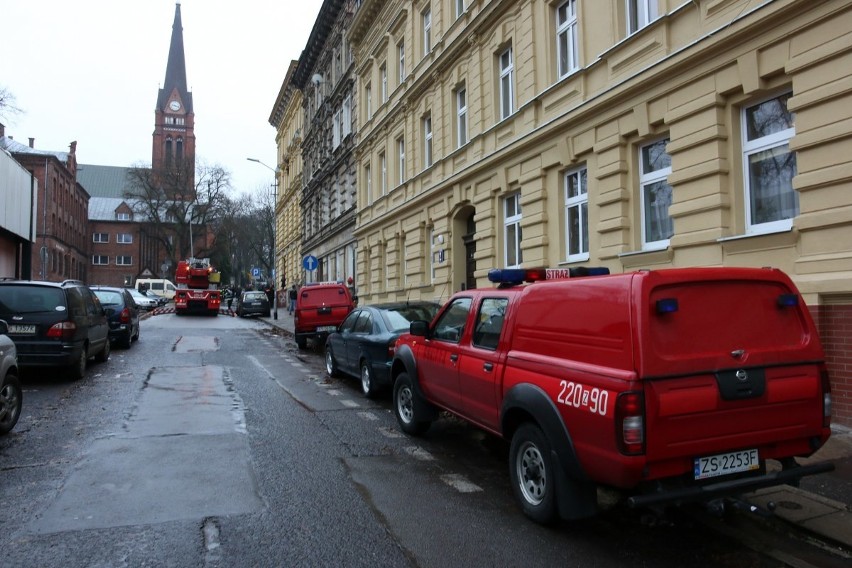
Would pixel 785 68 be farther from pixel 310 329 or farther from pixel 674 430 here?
pixel 310 329

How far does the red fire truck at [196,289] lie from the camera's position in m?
37.2

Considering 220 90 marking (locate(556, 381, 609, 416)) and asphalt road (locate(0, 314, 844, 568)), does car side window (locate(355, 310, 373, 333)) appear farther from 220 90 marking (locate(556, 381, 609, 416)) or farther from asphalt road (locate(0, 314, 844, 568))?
220 90 marking (locate(556, 381, 609, 416))

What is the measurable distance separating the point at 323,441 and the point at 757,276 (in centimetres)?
466

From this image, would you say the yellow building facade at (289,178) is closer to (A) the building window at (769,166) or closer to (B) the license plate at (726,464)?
(A) the building window at (769,166)

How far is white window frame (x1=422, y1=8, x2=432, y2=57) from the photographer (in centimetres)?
1950

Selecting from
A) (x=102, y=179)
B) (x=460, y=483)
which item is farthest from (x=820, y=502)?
(x=102, y=179)

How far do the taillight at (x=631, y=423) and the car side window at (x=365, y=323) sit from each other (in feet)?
21.9

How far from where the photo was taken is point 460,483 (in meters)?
5.26

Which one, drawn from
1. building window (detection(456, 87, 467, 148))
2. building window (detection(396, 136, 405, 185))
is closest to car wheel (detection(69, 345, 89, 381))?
building window (detection(456, 87, 467, 148))

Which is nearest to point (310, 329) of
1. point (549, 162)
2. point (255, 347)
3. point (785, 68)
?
point (255, 347)

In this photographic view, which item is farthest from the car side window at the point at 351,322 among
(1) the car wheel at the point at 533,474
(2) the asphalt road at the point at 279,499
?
(1) the car wheel at the point at 533,474

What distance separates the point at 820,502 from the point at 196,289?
37.7 meters

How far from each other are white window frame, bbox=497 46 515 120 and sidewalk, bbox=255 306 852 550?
11.2m

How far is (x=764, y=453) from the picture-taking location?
12.5 ft
